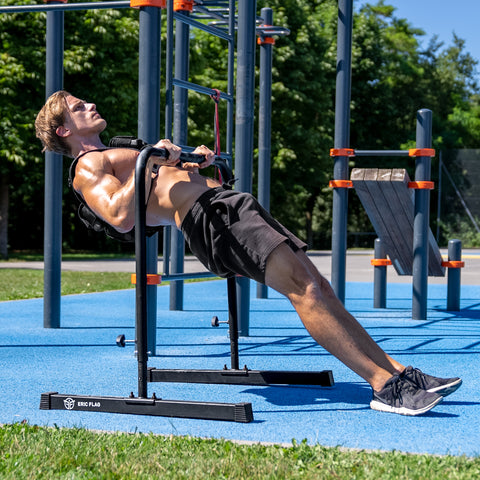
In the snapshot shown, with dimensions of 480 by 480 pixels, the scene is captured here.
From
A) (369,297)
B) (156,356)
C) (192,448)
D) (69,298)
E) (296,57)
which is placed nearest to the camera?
(192,448)

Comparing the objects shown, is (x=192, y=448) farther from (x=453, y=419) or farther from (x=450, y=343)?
(x=450, y=343)

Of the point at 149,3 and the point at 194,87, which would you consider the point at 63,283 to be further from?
the point at 149,3

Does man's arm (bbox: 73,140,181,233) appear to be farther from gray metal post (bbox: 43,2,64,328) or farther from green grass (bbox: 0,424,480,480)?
gray metal post (bbox: 43,2,64,328)

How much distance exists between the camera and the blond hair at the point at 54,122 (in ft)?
14.0

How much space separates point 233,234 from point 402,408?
1.12 meters

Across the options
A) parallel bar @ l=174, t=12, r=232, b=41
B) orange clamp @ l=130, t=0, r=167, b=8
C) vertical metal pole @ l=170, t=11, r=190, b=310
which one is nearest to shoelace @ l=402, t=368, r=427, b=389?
orange clamp @ l=130, t=0, r=167, b=8

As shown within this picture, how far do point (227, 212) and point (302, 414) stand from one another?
3.34 ft

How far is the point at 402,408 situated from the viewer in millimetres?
3809

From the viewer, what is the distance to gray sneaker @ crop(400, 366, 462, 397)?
153 inches

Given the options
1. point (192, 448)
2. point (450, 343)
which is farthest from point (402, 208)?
Answer: point (192, 448)

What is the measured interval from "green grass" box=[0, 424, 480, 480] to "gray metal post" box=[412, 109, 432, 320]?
486cm

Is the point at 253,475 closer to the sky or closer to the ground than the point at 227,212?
closer to the ground

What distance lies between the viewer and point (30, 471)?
2836mm

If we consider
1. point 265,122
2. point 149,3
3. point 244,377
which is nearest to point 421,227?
point 265,122
